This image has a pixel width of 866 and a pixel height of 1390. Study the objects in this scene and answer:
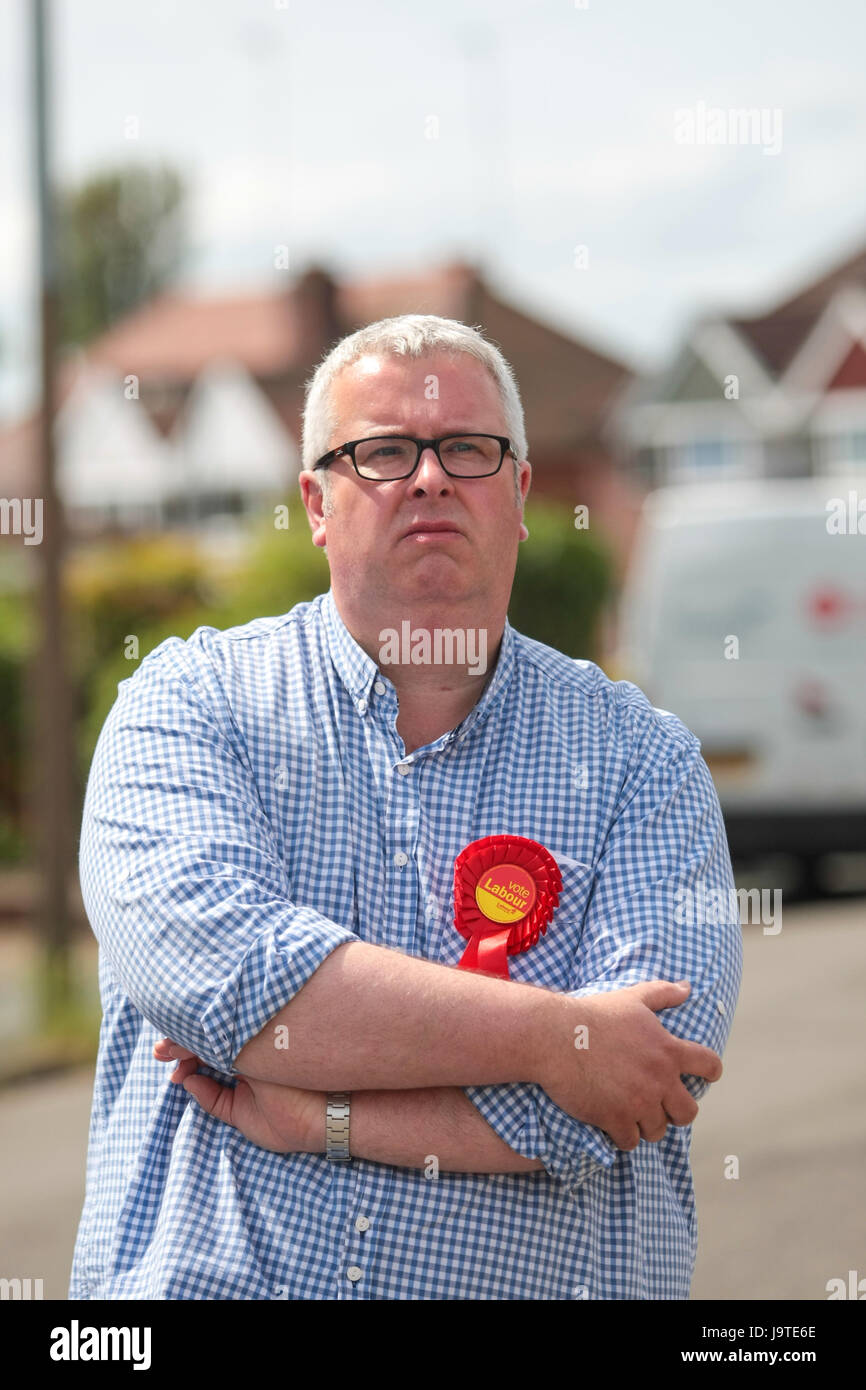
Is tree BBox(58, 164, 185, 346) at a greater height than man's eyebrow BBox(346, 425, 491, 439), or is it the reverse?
tree BBox(58, 164, 185, 346)

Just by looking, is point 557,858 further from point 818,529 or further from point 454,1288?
point 818,529

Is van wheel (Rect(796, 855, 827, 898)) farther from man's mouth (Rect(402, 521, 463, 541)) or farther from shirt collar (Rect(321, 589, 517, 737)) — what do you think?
man's mouth (Rect(402, 521, 463, 541))

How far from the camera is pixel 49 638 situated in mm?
9266

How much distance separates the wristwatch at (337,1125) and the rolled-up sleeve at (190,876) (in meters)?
0.14

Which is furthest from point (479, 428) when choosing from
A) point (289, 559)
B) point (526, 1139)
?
point (289, 559)

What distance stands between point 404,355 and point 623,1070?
3.51ft

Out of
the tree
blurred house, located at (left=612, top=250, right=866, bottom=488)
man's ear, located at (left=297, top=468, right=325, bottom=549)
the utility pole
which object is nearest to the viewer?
man's ear, located at (left=297, top=468, right=325, bottom=549)

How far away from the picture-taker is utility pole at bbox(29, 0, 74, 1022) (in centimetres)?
912

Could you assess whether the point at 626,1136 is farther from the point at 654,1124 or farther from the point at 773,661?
the point at 773,661

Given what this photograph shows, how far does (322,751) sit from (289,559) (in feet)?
39.4

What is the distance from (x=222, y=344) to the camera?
45250 millimetres

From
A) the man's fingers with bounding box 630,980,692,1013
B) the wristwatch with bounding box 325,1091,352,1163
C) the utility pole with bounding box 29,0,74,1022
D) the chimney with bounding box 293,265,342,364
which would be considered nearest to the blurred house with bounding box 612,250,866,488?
the chimney with bounding box 293,265,342,364

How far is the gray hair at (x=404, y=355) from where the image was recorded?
8.16 feet

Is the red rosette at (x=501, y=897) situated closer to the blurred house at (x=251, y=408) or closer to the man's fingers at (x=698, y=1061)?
the man's fingers at (x=698, y=1061)
